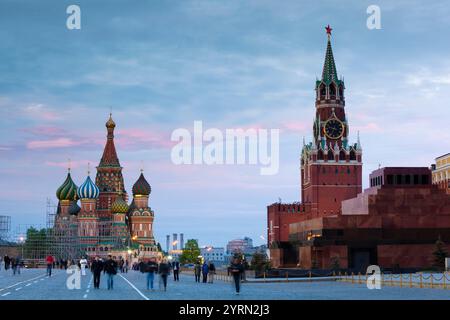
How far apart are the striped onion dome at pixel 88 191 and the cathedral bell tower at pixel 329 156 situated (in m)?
46.0

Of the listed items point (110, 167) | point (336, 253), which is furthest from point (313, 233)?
point (110, 167)

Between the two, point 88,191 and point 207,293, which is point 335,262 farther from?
→ point 88,191

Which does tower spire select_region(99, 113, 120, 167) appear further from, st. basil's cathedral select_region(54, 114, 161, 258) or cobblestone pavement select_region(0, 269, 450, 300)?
cobblestone pavement select_region(0, 269, 450, 300)

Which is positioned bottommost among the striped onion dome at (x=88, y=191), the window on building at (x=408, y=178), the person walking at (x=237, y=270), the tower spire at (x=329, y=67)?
the person walking at (x=237, y=270)

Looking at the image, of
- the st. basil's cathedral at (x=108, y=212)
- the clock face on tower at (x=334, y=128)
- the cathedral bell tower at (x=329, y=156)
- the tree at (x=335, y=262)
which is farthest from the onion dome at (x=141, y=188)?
the tree at (x=335, y=262)

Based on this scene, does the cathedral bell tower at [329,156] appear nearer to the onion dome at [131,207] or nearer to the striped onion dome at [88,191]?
the onion dome at [131,207]

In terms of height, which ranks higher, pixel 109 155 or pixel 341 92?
pixel 341 92

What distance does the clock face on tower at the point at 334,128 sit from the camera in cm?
17512

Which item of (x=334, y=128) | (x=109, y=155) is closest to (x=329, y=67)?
(x=334, y=128)

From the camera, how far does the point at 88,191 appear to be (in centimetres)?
17775

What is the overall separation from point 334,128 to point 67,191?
204 feet

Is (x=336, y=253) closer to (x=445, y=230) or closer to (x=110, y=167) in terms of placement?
(x=445, y=230)

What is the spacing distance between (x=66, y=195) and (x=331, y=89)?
64585 millimetres
